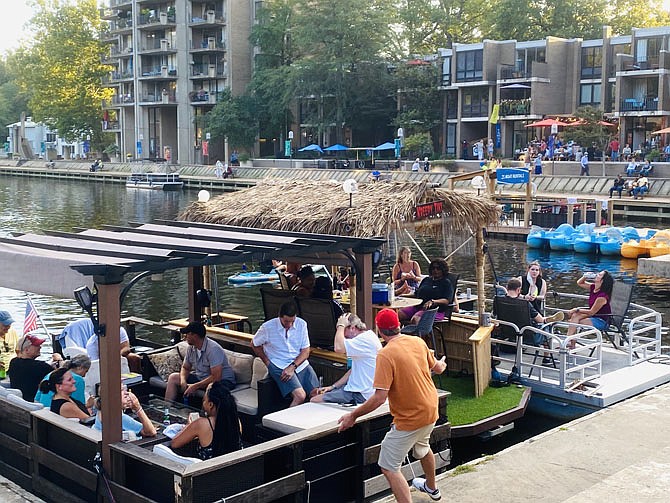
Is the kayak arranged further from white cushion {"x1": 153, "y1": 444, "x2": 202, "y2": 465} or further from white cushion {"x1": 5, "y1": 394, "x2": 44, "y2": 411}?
white cushion {"x1": 153, "y1": 444, "x2": 202, "y2": 465}

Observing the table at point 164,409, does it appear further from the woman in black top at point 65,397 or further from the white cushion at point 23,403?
the white cushion at point 23,403

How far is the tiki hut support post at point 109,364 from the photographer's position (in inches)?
299

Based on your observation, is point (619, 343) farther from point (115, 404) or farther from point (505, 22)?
point (505, 22)

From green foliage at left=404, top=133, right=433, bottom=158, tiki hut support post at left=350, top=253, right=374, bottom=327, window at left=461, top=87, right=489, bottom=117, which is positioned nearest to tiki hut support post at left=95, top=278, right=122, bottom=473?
tiki hut support post at left=350, top=253, right=374, bottom=327

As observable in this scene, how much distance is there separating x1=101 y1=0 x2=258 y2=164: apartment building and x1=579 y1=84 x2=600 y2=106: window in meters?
34.1

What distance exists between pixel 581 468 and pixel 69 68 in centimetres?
10022

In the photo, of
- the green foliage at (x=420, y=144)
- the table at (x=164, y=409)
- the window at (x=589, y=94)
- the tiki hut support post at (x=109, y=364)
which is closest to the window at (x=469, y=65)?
the green foliage at (x=420, y=144)

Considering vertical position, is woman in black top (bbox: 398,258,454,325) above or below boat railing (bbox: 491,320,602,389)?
above

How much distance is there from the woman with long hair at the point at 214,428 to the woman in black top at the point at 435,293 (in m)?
5.10

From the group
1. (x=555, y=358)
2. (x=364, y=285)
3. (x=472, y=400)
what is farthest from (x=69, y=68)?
(x=364, y=285)

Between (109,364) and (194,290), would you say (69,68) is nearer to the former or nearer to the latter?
(194,290)

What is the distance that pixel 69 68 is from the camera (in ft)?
329

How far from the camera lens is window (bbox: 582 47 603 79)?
66000 millimetres

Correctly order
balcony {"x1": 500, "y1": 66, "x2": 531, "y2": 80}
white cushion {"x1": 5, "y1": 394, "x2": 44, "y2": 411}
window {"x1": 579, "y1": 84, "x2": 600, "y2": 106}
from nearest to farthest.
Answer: white cushion {"x1": 5, "y1": 394, "x2": 44, "y2": 411} < window {"x1": 579, "y1": 84, "x2": 600, "y2": 106} < balcony {"x1": 500, "y1": 66, "x2": 531, "y2": 80}
